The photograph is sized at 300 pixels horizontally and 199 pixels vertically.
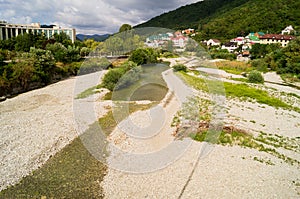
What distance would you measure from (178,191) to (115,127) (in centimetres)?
613

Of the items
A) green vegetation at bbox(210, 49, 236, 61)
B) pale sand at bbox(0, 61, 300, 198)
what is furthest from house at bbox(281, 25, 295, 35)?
pale sand at bbox(0, 61, 300, 198)

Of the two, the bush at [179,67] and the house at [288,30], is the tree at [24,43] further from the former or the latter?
the house at [288,30]

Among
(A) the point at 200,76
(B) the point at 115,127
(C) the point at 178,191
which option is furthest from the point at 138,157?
(A) the point at 200,76

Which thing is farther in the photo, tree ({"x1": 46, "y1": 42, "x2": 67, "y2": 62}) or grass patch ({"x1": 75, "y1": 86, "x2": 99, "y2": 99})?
tree ({"x1": 46, "y1": 42, "x2": 67, "y2": 62})

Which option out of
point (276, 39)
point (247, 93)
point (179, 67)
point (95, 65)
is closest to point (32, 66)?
point (95, 65)

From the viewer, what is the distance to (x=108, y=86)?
70.5 ft

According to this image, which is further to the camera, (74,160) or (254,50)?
(254,50)

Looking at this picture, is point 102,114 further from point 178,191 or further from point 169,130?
point 178,191

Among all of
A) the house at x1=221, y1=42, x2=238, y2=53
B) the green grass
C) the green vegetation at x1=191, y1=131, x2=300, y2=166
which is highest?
the house at x1=221, y1=42, x2=238, y2=53

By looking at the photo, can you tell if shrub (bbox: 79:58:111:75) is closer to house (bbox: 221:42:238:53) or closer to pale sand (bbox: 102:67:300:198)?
pale sand (bbox: 102:67:300:198)

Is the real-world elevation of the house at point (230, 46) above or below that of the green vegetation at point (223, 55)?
above

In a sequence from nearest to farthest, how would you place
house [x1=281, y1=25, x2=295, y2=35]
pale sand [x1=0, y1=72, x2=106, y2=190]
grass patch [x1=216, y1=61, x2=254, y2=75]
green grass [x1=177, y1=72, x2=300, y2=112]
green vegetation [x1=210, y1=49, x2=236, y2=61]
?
1. pale sand [x1=0, y1=72, x2=106, y2=190]
2. green grass [x1=177, y1=72, x2=300, y2=112]
3. grass patch [x1=216, y1=61, x2=254, y2=75]
4. green vegetation [x1=210, y1=49, x2=236, y2=61]
5. house [x1=281, y1=25, x2=295, y2=35]

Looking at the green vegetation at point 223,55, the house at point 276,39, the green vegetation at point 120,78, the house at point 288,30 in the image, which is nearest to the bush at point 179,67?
the green vegetation at point 120,78

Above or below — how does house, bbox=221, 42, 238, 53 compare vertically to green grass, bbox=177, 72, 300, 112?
above
